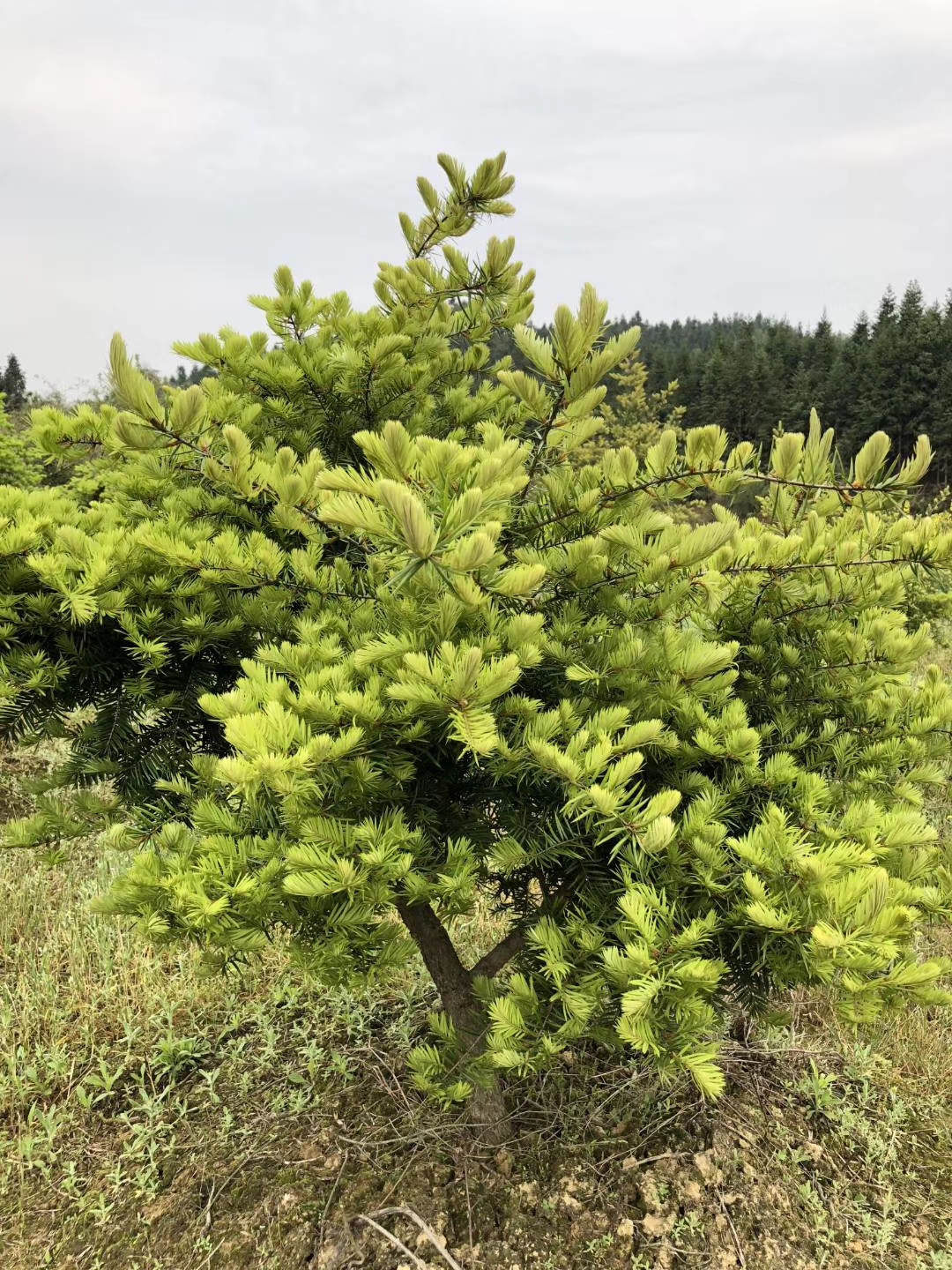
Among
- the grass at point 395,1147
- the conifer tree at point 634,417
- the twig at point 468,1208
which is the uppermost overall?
the conifer tree at point 634,417

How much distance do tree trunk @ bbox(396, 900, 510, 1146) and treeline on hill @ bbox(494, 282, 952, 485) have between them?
114 ft

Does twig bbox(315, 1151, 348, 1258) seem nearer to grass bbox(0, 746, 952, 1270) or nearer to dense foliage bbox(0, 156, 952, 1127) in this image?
grass bbox(0, 746, 952, 1270)

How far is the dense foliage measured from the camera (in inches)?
46.8

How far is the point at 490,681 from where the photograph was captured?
1126 millimetres

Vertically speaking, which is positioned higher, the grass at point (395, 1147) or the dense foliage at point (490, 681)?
the dense foliage at point (490, 681)

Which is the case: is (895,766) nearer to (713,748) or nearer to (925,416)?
(713,748)

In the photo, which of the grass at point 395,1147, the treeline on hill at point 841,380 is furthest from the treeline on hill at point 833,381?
the grass at point 395,1147

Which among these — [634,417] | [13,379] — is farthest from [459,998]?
[13,379]

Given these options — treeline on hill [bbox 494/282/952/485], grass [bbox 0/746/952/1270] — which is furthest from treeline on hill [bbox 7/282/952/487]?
grass [bbox 0/746/952/1270]

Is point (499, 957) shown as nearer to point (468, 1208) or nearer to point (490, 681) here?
point (468, 1208)

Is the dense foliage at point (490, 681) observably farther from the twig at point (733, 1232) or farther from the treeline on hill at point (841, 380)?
Result: the treeline on hill at point (841, 380)

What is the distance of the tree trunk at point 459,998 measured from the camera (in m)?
2.11

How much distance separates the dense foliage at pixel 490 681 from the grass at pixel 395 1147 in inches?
17.6

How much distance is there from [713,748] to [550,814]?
14.6 inches
